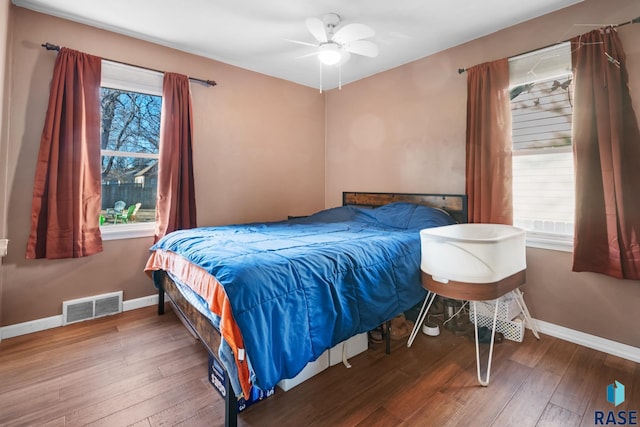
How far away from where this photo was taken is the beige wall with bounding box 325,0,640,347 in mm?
2191

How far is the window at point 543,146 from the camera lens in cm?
239

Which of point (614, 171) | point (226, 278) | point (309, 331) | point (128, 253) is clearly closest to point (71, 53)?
point (128, 253)

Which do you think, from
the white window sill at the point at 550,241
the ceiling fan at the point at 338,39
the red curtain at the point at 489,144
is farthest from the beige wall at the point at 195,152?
the white window sill at the point at 550,241

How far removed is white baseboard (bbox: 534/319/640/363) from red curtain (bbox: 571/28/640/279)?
511 mm

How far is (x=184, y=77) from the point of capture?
3.13m

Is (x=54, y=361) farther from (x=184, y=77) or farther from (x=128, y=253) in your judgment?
(x=184, y=77)

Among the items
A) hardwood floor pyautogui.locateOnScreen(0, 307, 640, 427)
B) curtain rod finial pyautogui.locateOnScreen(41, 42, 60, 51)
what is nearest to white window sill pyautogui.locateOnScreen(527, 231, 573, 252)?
hardwood floor pyautogui.locateOnScreen(0, 307, 640, 427)

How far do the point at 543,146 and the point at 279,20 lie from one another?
7.95ft

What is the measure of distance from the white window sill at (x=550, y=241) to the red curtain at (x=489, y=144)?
8.6 inches

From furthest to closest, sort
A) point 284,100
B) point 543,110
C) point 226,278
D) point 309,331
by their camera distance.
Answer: point 284,100 → point 543,110 → point 309,331 → point 226,278

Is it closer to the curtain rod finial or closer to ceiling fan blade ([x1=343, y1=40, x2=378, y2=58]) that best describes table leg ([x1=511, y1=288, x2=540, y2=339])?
ceiling fan blade ([x1=343, y1=40, x2=378, y2=58])

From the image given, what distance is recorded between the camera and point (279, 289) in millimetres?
1528

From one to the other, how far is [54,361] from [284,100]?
3.44 meters

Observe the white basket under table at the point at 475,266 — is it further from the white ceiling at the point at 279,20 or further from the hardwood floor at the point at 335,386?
the white ceiling at the point at 279,20
